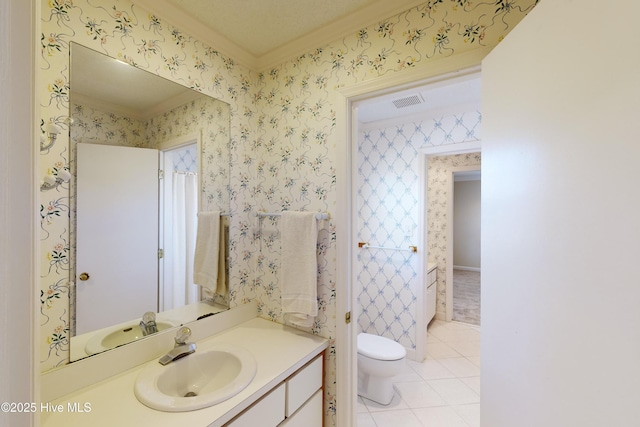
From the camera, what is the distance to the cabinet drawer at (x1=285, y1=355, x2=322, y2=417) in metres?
1.09

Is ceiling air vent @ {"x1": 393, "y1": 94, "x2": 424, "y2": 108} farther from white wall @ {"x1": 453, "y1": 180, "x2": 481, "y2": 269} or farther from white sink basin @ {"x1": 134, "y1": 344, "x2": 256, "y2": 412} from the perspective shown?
white wall @ {"x1": 453, "y1": 180, "x2": 481, "y2": 269}

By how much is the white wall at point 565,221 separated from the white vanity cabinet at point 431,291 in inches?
90.0

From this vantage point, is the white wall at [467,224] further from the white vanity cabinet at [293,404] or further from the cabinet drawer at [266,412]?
the cabinet drawer at [266,412]

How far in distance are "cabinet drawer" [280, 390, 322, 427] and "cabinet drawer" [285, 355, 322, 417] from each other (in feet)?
0.10

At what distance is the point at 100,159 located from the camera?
3.36ft

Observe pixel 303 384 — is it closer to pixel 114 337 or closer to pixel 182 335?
pixel 182 335

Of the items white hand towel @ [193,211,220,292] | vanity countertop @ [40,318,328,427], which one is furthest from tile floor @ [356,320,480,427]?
white hand towel @ [193,211,220,292]

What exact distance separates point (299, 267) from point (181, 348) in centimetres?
65

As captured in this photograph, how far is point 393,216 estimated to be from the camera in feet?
8.60

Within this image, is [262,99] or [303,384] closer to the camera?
[303,384]

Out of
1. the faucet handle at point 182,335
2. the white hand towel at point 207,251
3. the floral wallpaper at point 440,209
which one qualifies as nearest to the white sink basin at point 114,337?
the faucet handle at point 182,335

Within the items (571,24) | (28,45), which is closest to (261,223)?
(28,45)

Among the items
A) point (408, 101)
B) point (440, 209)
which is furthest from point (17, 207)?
point (440, 209)

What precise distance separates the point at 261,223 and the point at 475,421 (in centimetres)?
202
